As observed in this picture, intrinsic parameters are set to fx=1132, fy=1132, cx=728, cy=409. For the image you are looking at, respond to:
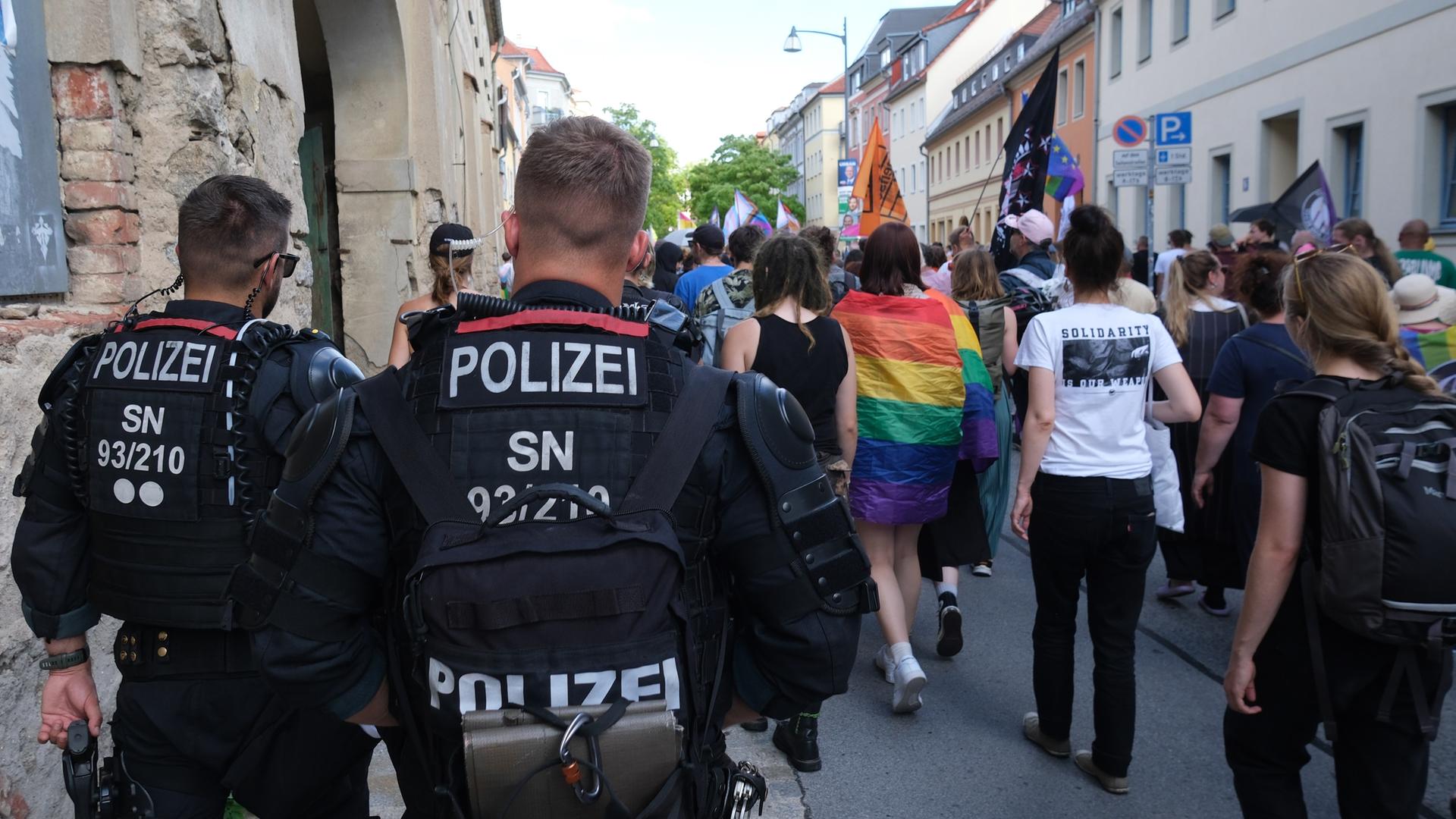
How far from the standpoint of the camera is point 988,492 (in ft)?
17.5

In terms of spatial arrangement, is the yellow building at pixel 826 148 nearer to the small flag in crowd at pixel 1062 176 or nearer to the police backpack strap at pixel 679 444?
the small flag in crowd at pixel 1062 176

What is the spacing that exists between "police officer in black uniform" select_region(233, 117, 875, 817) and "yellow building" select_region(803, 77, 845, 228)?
3243 inches

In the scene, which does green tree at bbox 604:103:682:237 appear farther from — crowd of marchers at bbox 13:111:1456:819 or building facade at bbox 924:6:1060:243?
crowd of marchers at bbox 13:111:1456:819

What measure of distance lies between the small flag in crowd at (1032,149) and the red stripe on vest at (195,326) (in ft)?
31.3

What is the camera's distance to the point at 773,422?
5.86 feet

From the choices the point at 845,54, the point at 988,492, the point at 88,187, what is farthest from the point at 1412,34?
the point at 845,54

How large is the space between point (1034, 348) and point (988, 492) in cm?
137

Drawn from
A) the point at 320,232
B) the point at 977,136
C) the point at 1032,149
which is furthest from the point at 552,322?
the point at 977,136

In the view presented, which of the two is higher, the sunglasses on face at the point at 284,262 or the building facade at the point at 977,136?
the building facade at the point at 977,136

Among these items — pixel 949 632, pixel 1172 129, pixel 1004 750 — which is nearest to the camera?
pixel 1004 750

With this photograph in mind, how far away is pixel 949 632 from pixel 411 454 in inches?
163

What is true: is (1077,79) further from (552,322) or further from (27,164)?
(552,322)

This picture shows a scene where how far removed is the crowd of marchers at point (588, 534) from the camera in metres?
1.66

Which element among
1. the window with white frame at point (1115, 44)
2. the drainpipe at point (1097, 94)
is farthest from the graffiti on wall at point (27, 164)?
the drainpipe at point (1097, 94)
